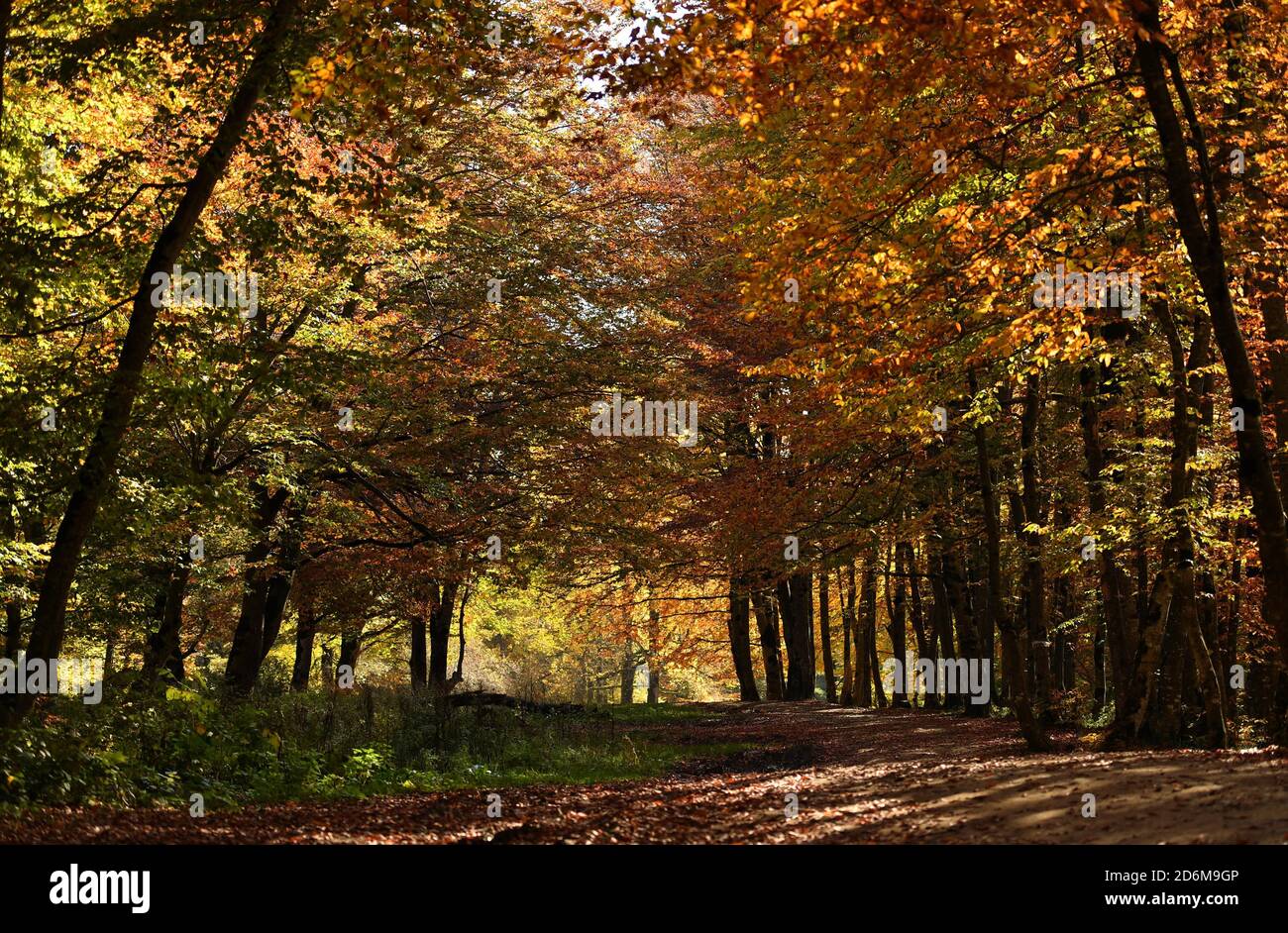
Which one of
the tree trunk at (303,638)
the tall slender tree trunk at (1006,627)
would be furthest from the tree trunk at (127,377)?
the tree trunk at (303,638)

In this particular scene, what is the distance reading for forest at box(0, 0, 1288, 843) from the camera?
957cm

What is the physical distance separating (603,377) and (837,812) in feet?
43.2

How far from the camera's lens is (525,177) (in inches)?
858

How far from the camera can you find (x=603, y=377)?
21.5 metres

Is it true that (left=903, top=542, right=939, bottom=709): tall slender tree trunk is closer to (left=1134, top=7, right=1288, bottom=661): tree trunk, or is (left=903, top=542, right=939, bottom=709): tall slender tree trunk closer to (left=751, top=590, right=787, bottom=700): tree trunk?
(left=751, top=590, right=787, bottom=700): tree trunk

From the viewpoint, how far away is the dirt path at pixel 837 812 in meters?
7.80

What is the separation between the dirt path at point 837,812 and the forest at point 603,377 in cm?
8

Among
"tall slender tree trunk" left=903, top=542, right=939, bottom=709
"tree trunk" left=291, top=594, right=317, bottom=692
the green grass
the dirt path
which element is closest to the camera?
the dirt path

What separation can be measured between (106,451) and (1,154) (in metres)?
3.49

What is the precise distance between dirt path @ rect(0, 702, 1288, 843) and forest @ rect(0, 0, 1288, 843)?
0.08 m

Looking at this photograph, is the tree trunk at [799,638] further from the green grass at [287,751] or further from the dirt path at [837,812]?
the dirt path at [837,812]

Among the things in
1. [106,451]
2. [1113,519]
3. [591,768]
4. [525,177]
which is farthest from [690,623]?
[106,451]

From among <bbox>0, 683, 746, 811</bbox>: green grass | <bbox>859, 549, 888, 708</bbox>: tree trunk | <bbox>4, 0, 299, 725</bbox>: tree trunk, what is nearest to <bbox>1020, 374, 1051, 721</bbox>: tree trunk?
<bbox>0, 683, 746, 811</bbox>: green grass

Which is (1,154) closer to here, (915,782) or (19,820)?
(19,820)
